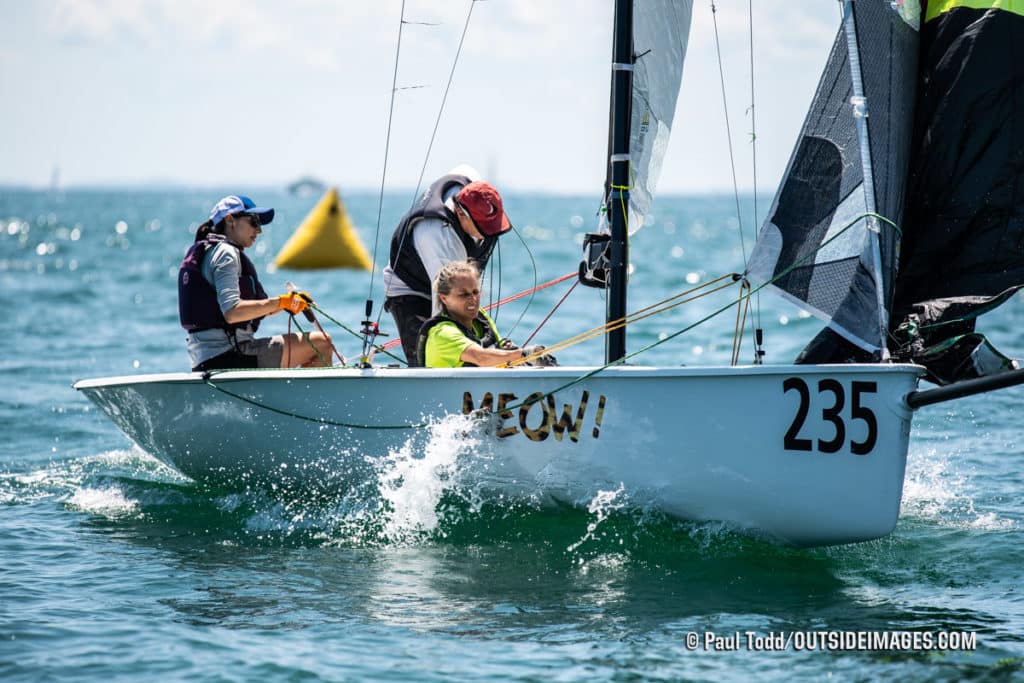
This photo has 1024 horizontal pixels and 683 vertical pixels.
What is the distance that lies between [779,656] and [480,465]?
1.65m

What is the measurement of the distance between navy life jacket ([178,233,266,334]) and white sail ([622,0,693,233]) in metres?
1.95

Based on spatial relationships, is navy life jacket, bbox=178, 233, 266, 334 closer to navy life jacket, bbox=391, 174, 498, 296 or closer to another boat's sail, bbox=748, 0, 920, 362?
navy life jacket, bbox=391, 174, 498, 296

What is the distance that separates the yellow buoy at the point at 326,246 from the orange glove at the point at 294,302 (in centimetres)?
1674

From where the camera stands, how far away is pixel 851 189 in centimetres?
491

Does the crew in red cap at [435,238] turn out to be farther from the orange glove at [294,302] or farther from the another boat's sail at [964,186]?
the another boat's sail at [964,186]

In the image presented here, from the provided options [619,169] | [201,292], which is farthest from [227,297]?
[619,169]

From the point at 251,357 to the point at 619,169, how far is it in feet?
6.91

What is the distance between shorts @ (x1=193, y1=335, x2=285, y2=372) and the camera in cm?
621

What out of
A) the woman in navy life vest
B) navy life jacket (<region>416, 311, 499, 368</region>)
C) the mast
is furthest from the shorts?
the mast

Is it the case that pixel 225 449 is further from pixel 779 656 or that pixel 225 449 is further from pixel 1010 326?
pixel 1010 326

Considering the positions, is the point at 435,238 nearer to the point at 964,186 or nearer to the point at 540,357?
the point at 540,357

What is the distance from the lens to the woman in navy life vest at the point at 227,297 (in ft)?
19.7

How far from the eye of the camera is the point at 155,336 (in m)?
13.8

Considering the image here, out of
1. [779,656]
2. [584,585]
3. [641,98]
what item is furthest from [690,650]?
[641,98]
